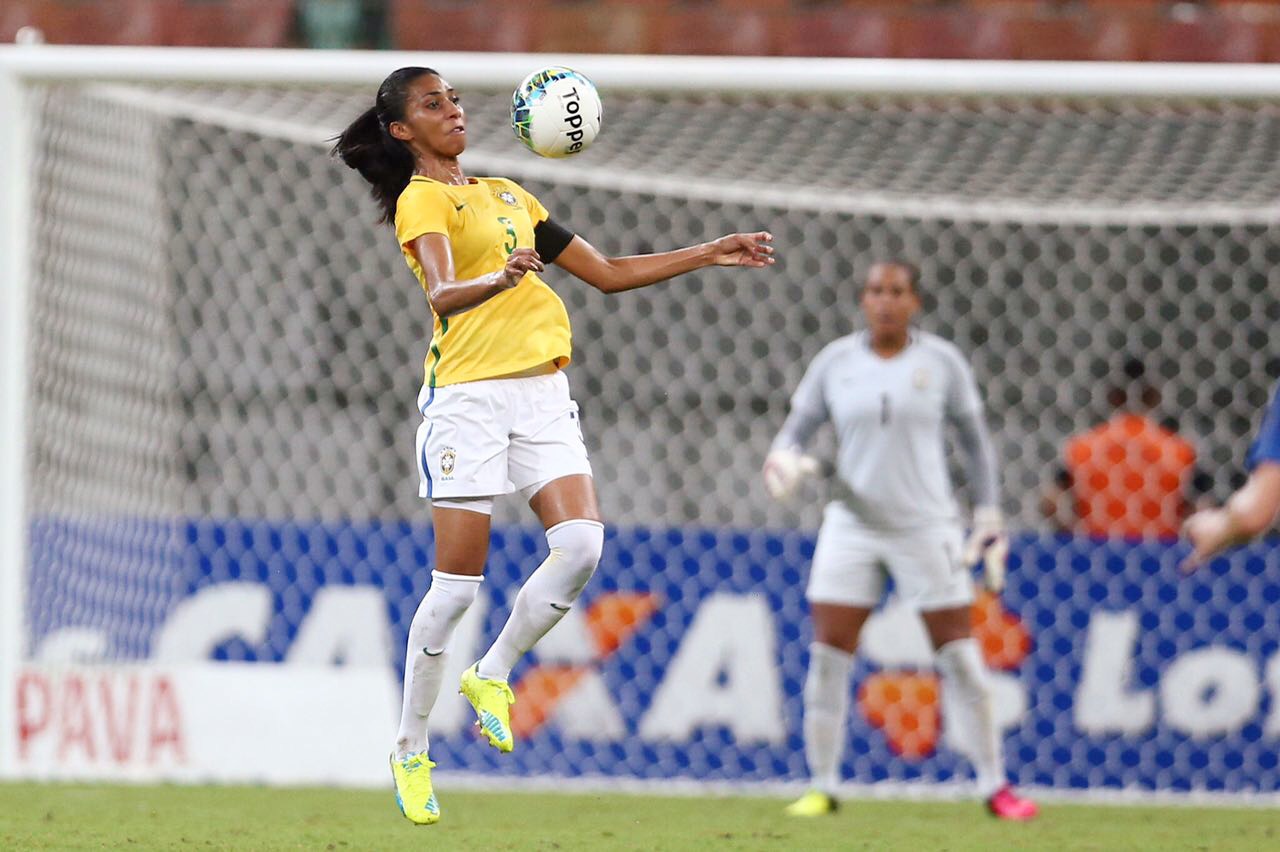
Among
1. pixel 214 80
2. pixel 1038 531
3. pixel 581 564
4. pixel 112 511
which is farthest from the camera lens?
pixel 1038 531

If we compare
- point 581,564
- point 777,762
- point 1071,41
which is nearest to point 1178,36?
point 1071,41

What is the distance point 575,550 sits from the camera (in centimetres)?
485

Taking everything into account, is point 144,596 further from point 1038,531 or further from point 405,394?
point 1038,531

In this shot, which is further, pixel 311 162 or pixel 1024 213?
pixel 311 162

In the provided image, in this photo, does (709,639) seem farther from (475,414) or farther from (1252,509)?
(1252,509)

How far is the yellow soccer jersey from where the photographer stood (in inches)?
189

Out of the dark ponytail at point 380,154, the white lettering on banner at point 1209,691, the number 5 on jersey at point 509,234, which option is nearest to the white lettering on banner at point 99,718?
the dark ponytail at point 380,154

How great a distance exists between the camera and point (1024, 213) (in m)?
8.70

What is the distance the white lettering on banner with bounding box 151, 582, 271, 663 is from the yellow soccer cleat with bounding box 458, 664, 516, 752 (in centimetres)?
324

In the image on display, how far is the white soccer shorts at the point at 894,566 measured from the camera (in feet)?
21.7

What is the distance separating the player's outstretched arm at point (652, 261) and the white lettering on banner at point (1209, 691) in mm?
3615

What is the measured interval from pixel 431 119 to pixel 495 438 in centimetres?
83

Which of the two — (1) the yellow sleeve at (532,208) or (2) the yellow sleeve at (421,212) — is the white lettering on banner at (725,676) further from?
(2) the yellow sleeve at (421,212)

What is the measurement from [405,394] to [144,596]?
2.55 meters
